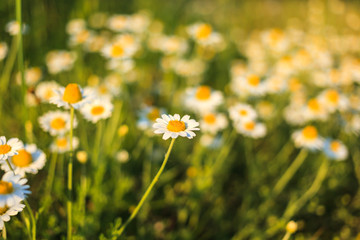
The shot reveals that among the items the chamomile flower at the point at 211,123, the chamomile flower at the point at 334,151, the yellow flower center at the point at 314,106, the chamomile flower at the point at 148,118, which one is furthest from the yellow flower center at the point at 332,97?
the chamomile flower at the point at 148,118

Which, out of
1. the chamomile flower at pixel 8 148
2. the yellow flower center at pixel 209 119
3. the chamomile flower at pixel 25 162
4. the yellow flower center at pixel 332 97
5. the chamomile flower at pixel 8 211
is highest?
the chamomile flower at pixel 8 148

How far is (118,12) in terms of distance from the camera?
15.7ft

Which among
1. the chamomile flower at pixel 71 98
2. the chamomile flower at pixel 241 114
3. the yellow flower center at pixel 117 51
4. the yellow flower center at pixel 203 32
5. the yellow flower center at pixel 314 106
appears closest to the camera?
the chamomile flower at pixel 71 98

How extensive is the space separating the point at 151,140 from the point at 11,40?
1.94 m

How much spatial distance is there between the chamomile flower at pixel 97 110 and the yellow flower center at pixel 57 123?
0.50ft

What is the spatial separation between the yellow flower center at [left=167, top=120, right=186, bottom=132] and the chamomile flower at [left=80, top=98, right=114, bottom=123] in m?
0.66

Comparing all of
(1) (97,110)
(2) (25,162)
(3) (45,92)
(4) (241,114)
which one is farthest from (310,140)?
(3) (45,92)

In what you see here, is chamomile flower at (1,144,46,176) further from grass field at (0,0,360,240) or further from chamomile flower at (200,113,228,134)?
chamomile flower at (200,113,228,134)

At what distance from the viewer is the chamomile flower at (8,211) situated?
1.13 metres

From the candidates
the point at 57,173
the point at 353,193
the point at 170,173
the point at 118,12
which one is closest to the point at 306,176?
the point at 353,193

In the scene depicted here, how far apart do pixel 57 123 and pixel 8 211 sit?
2.62 feet

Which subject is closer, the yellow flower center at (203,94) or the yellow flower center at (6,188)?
the yellow flower center at (6,188)

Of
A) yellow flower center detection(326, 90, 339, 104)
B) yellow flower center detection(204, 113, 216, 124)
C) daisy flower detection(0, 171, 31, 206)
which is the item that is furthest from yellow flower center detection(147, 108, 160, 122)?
yellow flower center detection(326, 90, 339, 104)

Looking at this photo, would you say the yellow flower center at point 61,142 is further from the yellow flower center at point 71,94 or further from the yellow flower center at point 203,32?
the yellow flower center at point 203,32
